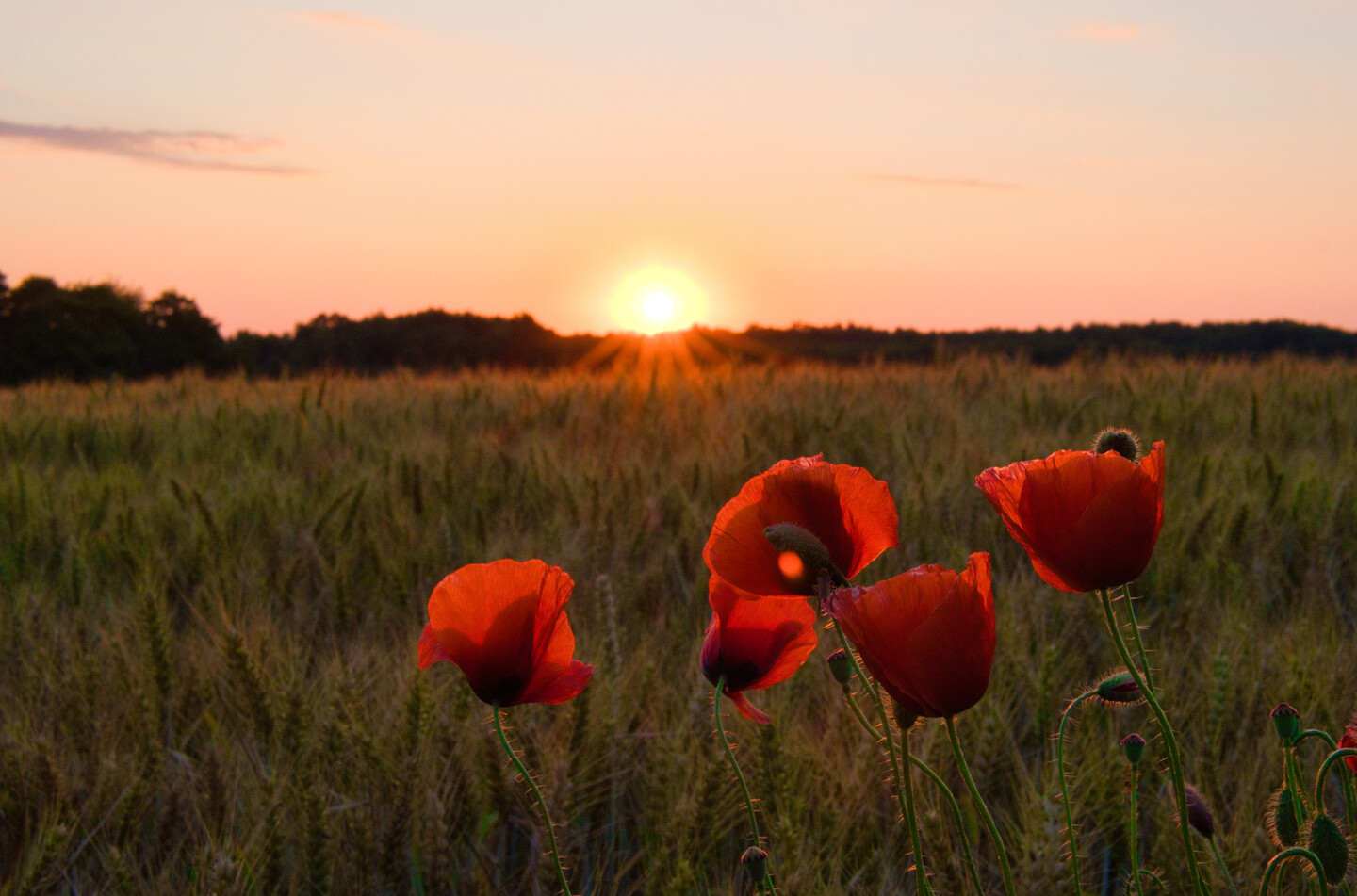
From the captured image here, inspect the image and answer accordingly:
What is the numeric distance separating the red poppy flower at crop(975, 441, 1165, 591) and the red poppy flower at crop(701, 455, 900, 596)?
0.07 m

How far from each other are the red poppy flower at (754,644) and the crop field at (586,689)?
32 centimetres

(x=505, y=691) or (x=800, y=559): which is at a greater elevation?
(x=800, y=559)

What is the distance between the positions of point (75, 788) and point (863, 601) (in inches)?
52.0

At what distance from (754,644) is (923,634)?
208 mm

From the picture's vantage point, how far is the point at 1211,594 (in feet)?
6.64

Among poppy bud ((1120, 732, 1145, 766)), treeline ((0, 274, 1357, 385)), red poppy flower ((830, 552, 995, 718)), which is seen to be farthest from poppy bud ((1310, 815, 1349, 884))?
treeline ((0, 274, 1357, 385))

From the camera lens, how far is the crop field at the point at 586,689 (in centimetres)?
113

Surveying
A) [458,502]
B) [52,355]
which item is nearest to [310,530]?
[458,502]

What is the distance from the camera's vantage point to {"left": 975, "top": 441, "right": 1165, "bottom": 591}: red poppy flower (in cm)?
51

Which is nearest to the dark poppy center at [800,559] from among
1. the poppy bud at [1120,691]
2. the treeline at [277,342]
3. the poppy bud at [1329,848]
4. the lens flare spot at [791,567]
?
the lens flare spot at [791,567]

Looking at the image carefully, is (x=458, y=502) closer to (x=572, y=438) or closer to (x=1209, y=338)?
(x=572, y=438)

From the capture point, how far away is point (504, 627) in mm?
614

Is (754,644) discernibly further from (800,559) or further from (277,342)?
(277,342)

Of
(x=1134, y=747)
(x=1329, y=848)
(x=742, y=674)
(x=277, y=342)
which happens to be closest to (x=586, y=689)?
(x=742, y=674)
